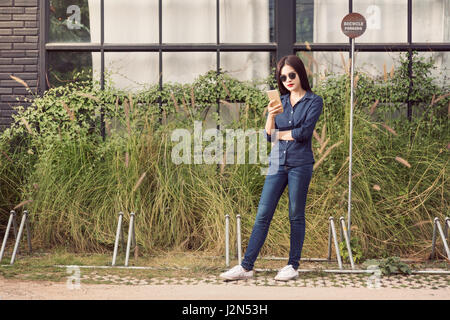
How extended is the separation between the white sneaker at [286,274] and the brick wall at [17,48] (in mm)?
4157

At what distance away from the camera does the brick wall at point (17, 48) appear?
26.1 feet

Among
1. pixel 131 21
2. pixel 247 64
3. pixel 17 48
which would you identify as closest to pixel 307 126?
pixel 247 64

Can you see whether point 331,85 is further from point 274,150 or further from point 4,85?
point 4,85

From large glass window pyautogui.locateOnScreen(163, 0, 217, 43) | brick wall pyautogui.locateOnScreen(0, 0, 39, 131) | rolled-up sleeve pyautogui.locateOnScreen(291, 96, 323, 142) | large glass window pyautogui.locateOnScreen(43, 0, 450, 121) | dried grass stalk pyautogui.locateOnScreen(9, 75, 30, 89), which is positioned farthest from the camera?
large glass window pyautogui.locateOnScreen(163, 0, 217, 43)

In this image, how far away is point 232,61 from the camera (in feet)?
26.6

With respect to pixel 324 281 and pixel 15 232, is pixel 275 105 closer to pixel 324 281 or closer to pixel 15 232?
pixel 324 281

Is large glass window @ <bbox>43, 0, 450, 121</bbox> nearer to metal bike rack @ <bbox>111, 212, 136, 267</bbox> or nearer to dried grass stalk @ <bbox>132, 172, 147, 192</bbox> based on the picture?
dried grass stalk @ <bbox>132, 172, 147, 192</bbox>

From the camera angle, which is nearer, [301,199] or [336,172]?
[301,199]

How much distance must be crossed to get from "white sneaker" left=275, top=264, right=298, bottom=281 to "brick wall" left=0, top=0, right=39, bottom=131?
4157mm

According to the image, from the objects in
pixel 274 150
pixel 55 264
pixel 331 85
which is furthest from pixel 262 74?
pixel 55 264

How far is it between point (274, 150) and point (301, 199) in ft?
1.58

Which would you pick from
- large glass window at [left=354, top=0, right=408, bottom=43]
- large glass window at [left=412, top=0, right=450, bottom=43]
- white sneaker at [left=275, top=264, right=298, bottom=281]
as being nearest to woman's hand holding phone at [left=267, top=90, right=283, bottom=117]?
white sneaker at [left=275, top=264, right=298, bottom=281]

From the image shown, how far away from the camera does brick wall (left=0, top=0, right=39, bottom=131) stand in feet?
26.1

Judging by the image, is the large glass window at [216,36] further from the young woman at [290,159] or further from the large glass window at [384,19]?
the young woman at [290,159]
